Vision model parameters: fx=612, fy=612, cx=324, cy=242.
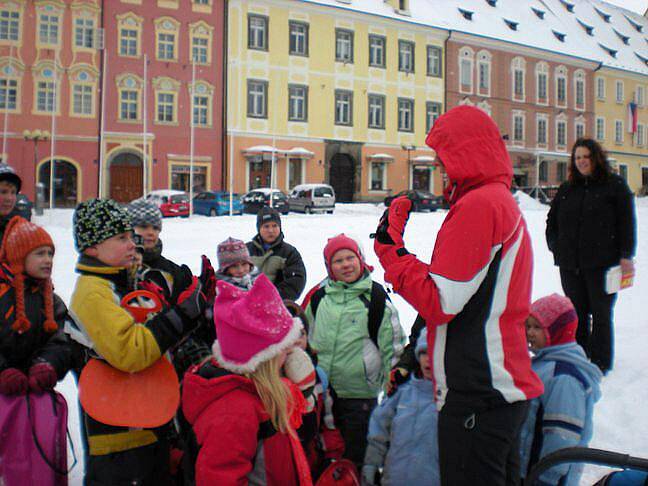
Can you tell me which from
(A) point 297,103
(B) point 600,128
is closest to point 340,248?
(A) point 297,103

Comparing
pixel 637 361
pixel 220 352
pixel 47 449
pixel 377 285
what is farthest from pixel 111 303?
pixel 637 361

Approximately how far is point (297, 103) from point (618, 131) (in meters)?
26.2

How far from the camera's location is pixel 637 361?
542 centimetres

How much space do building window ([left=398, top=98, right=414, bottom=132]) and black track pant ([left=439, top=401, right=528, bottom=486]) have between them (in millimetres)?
33551

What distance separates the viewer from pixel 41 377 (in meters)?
2.76

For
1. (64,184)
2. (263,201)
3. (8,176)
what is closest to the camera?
(8,176)

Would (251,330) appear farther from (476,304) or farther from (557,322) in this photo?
(557,322)

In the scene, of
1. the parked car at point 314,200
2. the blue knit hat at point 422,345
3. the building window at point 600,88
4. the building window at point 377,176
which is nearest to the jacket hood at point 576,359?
the blue knit hat at point 422,345

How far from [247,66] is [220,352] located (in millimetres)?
29782

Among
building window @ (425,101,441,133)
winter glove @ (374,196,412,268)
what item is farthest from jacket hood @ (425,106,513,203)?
building window @ (425,101,441,133)

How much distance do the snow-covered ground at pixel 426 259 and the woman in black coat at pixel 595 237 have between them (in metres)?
0.47

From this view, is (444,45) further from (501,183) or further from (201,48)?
(501,183)

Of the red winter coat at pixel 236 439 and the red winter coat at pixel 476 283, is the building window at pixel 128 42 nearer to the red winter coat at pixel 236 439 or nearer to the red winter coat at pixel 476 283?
the red winter coat at pixel 236 439

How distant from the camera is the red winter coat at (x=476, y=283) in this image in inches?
78.6
